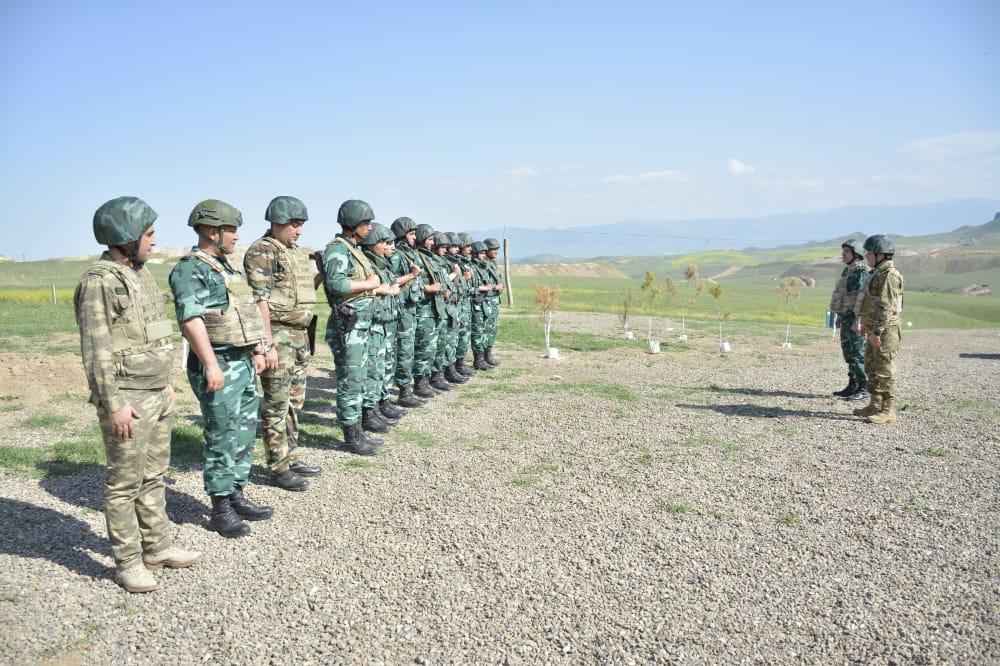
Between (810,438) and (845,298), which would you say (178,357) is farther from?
(845,298)

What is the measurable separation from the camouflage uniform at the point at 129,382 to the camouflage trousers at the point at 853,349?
926cm

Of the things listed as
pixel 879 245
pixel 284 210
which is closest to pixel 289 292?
pixel 284 210

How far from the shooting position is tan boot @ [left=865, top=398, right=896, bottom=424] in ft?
28.1

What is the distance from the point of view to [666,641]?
3.60m

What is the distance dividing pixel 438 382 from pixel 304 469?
14.0 feet

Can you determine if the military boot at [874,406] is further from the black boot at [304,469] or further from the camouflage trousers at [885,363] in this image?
the black boot at [304,469]

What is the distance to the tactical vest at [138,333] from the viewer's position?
12.6ft

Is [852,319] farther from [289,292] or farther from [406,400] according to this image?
[289,292]

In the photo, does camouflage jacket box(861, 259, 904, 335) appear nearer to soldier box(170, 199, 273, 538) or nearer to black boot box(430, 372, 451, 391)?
black boot box(430, 372, 451, 391)

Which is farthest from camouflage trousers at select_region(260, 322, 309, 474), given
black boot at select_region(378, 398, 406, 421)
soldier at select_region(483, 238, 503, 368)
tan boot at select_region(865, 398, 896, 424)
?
tan boot at select_region(865, 398, 896, 424)

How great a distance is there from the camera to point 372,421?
7.70 meters

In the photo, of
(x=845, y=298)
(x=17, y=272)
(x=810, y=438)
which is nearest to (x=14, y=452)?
(x=810, y=438)

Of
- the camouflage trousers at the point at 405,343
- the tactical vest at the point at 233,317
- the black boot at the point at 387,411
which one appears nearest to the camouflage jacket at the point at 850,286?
the camouflage trousers at the point at 405,343

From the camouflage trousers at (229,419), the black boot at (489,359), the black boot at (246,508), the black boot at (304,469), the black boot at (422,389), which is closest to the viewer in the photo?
the camouflage trousers at (229,419)
